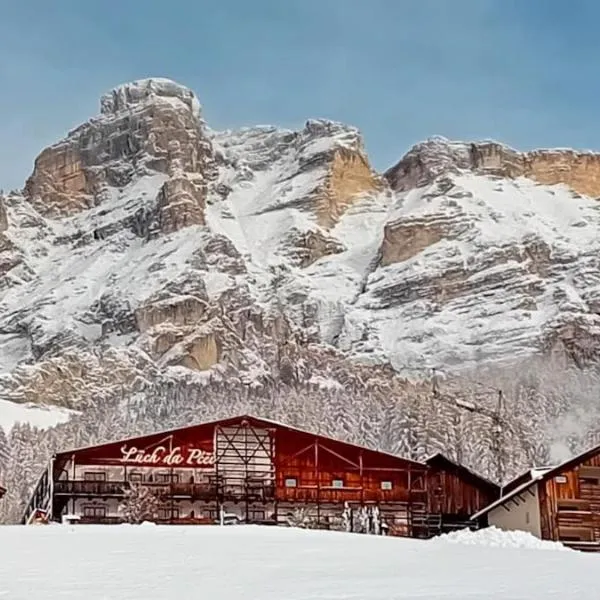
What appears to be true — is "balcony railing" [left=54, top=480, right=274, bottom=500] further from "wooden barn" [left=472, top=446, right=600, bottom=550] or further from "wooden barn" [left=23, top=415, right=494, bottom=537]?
"wooden barn" [left=472, top=446, right=600, bottom=550]

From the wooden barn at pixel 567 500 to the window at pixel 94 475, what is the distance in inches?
678

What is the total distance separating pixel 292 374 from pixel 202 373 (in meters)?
16.2

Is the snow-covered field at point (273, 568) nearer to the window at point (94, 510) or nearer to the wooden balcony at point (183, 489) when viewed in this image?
the wooden balcony at point (183, 489)

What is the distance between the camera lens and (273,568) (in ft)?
51.0

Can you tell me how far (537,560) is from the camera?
17.6 m

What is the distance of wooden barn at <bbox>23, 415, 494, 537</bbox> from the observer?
47250 mm

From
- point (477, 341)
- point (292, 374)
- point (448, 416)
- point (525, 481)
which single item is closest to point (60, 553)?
point (525, 481)

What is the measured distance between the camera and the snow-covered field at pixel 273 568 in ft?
40.8

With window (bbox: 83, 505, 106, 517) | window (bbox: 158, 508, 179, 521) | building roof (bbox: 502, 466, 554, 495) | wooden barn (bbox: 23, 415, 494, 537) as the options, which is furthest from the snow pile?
window (bbox: 83, 505, 106, 517)

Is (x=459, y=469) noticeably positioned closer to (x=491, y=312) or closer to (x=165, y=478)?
(x=165, y=478)

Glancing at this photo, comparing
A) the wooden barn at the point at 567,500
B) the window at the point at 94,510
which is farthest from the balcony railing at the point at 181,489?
the wooden barn at the point at 567,500

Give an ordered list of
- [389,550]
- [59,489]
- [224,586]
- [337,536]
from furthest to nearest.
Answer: [59,489]
[337,536]
[389,550]
[224,586]

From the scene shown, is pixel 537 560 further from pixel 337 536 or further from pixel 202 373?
pixel 202 373

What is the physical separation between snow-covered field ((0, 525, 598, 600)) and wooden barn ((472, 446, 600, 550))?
15.0 meters
